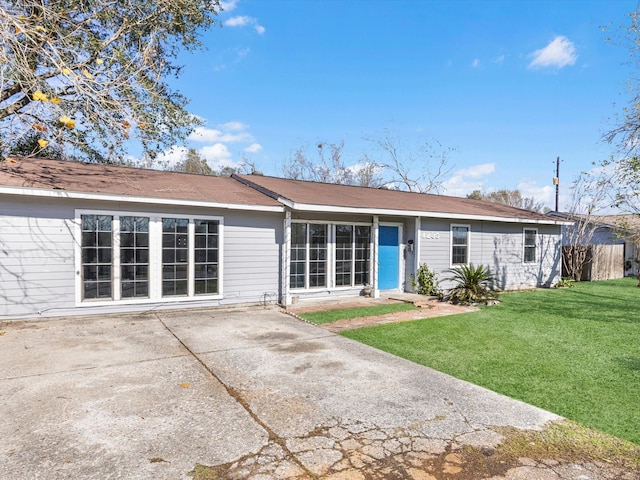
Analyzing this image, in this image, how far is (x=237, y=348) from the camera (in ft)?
18.3

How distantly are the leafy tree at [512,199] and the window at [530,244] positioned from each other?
83.0 feet

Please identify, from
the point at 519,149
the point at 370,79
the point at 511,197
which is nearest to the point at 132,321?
the point at 370,79

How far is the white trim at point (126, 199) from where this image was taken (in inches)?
258

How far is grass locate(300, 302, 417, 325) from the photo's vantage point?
7.87 metres

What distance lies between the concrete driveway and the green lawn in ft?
1.53

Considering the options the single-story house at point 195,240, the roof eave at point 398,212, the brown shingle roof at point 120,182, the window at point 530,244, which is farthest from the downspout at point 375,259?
the window at point 530,244

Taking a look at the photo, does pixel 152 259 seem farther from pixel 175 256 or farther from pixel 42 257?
pixel 42 257

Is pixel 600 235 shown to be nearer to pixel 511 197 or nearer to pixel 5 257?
pixel 511 197

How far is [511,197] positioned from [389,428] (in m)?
44.5

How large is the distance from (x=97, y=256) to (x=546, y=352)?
7965 millimetres

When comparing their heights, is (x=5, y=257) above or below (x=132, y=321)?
above

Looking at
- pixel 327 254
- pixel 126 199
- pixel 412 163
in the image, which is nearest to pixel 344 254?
pixel 327 254

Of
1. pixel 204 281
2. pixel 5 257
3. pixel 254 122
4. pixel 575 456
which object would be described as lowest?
pixel 575 456

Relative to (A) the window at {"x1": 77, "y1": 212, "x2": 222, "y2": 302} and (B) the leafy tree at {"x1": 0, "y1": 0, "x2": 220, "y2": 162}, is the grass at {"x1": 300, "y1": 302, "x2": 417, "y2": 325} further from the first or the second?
(B) the leafy tree at {"x1": 0, "y1": 0, "x2": 220, "y2": 162}
